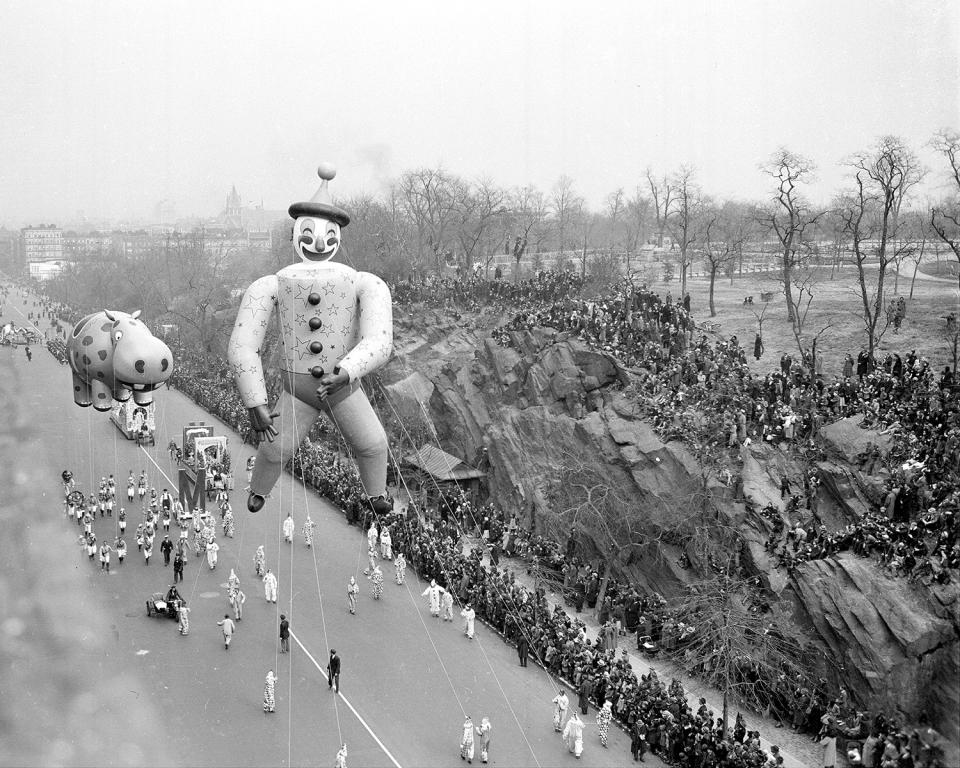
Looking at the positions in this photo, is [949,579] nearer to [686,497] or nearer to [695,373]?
[686,497]

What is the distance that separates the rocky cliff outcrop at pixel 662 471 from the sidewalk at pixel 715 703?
173 centimetres

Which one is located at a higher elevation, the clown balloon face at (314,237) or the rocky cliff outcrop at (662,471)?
the clown balloon face at (314,237)

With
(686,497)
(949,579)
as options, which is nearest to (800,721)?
(949,579)

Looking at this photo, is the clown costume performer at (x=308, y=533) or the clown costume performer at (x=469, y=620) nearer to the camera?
the clown costume performer at (x=469, y=620)

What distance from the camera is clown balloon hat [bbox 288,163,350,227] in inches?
432

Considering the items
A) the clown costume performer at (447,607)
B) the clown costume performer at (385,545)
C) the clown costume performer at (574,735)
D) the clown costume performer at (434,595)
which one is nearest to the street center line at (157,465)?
the clown costume performer at (385,545)

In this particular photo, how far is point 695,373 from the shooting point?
29.7 m

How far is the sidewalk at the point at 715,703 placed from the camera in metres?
18.7

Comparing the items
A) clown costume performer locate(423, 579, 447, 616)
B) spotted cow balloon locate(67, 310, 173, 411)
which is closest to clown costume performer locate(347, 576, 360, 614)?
clown costume performer locate(423, 579, 447, 616)

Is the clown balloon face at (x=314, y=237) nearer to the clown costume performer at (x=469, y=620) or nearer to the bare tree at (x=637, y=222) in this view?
the clown costume performer at (x=469, y=620)

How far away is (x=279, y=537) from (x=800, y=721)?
612 inches

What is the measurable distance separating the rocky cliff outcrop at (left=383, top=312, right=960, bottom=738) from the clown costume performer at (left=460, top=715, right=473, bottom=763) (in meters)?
7.89

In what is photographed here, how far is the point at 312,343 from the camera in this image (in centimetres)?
1052

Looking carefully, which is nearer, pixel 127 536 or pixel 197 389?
pixel 127 536
